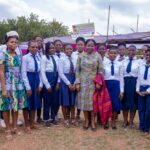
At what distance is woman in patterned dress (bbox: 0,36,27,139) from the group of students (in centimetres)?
8

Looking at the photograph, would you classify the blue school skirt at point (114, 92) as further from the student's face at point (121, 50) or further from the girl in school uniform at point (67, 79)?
the girl in school uniform at point (67, 79)

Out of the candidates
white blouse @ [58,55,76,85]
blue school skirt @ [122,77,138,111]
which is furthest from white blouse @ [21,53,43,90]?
blue school skirt @ [122,77,138,111]

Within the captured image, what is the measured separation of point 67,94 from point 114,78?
1.03 meters

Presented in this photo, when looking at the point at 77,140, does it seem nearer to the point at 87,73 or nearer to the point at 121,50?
the point at 87,73

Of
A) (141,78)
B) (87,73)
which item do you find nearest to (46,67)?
(87,73)

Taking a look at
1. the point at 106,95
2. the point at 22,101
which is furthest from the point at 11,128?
the point at 106,95

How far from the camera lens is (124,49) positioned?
6.34m

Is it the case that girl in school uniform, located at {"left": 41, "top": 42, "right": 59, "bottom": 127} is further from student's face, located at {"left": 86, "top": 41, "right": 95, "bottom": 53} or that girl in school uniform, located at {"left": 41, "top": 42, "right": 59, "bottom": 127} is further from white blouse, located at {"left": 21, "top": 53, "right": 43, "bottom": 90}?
student's face, located at {"left": 86, "top": 41, "right": 95, "bottom": 53}

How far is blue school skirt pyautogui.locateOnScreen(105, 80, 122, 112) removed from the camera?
6.09 m

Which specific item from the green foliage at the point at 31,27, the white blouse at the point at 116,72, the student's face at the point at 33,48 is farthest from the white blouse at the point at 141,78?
the green foliage at the point at 31,27

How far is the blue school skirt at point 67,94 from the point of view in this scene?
243 inches

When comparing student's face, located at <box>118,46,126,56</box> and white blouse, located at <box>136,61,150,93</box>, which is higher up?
student's face, located at <box>118,46,126,56</box>

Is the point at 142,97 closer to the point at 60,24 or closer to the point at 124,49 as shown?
the point at 124,49

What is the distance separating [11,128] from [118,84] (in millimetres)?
2343
